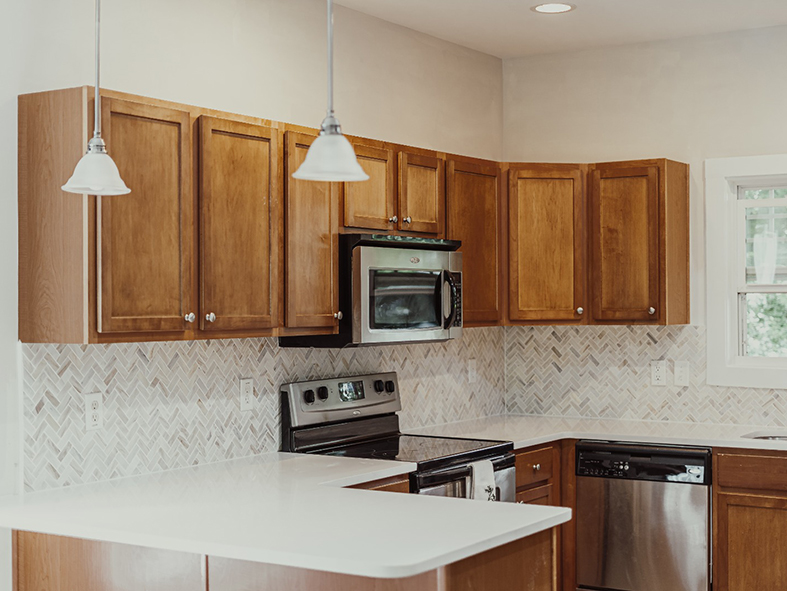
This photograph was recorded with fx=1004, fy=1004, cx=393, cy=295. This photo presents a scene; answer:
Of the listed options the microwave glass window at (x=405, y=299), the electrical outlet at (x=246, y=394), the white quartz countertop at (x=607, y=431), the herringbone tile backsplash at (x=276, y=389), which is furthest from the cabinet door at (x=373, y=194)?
the white quartz countertop at (x=607, y=431)

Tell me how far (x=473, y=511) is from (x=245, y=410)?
4.64 ft

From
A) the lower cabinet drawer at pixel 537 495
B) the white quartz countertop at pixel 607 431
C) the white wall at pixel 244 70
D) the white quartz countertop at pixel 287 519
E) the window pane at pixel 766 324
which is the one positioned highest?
the white wall at pixel 244 70

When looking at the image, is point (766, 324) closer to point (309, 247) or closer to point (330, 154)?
point (309, 247)

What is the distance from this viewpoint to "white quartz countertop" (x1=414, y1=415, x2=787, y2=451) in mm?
4340

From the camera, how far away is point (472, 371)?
5223 millimetres

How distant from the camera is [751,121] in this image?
190 inches

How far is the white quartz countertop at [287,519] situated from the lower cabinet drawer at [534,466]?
1.14 metres

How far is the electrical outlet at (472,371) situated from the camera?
17.0 feet

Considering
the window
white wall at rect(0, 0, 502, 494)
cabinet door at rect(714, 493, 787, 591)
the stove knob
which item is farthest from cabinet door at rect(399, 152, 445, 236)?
cabinet door at rect(714, 493, 787, 591)

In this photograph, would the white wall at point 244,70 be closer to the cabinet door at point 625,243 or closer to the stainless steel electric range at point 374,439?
the cabinet door at point 625,243

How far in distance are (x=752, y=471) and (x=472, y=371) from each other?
4.97ft

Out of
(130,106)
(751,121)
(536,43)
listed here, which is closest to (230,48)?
(130,106)

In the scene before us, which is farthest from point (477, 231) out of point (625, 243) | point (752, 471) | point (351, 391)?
point (752, 471)

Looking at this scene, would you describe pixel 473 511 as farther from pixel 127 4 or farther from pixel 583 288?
pixel 583 288
